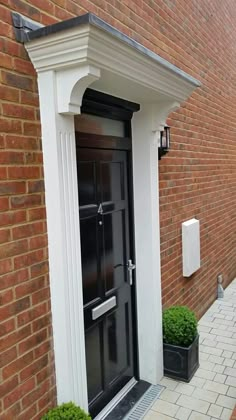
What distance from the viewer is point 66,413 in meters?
1.85

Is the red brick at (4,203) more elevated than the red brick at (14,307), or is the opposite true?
the red brick at (4,203)

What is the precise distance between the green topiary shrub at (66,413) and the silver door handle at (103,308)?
2.22 ft

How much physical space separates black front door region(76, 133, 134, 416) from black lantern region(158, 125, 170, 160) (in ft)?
1.51

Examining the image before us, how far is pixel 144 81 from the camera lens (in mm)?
2104

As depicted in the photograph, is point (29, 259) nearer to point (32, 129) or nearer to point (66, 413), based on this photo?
point (32, 129)

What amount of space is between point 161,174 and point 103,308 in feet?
4.60

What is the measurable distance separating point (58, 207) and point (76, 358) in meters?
0.88

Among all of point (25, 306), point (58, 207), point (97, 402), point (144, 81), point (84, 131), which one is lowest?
point (97, 402)

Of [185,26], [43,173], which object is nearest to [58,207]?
[43,173]

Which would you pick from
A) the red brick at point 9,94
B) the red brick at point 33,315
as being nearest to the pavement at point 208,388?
the red brick at point 33,315

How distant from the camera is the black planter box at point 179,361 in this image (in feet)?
10.2

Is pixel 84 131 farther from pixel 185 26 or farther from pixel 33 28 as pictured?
pixel 185 26

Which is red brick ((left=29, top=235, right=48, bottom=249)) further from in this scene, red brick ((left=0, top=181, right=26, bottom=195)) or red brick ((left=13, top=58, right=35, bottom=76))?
red brick ((left=13, top=58, right=35, bottom=76))

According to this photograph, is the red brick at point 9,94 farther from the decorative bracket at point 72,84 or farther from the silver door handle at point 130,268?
the silver door handle at point 130,268
